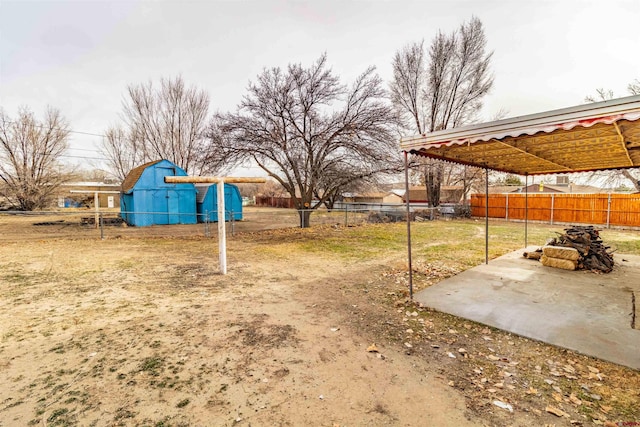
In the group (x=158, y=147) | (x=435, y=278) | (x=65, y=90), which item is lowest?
(x=435, y=278)

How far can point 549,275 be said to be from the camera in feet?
17.8

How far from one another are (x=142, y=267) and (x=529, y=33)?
42.3 ft

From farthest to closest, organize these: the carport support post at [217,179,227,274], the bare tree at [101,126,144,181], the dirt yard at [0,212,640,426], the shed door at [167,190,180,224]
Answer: the bare tree at [101,126,144,181], the shed door at [167,190,180,224], the carport support post at [217,179,227,274], the dirt yard at [0,212,640,426]

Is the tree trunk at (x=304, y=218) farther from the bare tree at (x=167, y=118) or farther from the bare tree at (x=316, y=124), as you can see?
the bare tree at (x=167, y=118)

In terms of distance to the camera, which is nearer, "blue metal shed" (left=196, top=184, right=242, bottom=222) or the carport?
the carport

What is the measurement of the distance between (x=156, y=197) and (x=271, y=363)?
1615cm

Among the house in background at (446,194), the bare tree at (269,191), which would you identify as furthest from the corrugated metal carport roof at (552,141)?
the bare tree at (269,191)

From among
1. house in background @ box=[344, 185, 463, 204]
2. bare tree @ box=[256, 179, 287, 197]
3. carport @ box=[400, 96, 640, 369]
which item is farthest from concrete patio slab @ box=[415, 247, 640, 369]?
bare tree @ box=[256, 179, 287, 197]

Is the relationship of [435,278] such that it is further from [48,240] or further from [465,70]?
[465,70]

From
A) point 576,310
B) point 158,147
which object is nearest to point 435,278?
point 576,310

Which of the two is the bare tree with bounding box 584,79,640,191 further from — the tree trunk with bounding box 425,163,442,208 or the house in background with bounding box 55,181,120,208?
the house in background with bounding box 55,181,120,208

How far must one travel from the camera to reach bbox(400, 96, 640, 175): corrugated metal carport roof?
2.54 metres

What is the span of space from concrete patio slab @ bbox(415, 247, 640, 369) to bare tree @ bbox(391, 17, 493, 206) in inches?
565

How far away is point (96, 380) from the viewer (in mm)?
2316
